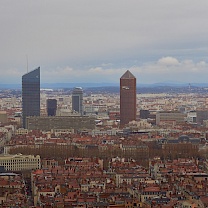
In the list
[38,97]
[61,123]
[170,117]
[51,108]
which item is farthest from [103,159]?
[51,108]

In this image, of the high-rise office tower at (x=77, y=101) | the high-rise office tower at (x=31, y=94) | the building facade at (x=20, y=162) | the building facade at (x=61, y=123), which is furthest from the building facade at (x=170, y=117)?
the building facade at (x=20, y=162)

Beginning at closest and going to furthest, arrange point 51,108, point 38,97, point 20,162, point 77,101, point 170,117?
point 20,162 → point 170,117 → point 38,97 → point 51,108 → point 77,101

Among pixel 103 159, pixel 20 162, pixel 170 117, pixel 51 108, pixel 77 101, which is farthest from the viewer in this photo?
pixel 77 101

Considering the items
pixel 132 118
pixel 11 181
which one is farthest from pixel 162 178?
pixel 132 118

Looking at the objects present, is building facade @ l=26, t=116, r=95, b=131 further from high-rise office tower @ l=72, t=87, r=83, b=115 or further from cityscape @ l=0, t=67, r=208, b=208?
high-rise office tower @ l=72, t=87, r=83, b=115

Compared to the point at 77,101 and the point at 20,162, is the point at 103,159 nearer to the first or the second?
the point at 20,162

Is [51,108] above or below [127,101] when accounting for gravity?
below

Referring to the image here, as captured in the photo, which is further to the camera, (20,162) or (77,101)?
Result: (77,101)
